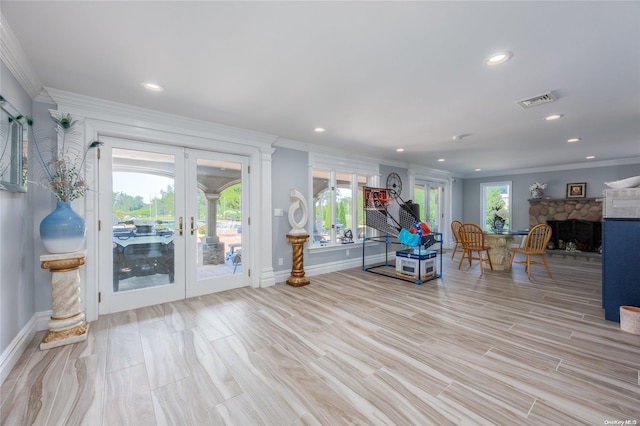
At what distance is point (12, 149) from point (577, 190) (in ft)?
33.7

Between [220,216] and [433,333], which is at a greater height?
[220,216]

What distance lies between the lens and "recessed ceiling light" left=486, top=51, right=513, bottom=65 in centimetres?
196

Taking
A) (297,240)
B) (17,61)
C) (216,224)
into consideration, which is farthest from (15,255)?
(297,240)

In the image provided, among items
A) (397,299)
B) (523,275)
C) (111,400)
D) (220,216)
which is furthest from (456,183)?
(111,400)

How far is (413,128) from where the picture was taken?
3.82 metres

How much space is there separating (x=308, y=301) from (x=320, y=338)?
100 cm

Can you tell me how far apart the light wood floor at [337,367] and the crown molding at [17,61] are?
2316 mm

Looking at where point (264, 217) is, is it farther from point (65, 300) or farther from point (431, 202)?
point (431, 202)

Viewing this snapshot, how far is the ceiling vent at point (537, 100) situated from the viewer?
267 centimetres

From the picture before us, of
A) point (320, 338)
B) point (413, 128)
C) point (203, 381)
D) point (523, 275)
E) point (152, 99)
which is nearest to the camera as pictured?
point (203, 381)

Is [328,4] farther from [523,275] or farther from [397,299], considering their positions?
[523,275]

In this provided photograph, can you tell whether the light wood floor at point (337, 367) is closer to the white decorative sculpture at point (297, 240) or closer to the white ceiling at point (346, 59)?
the white decorative sculpture at point (297, 240)

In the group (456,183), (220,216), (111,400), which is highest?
(456,183)

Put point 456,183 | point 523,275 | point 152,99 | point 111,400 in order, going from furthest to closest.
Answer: point 456,183 → point 523,275 → point 152,99 → point 111,400
